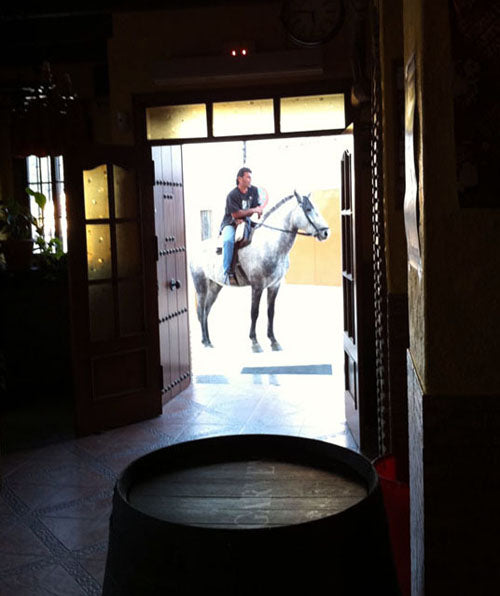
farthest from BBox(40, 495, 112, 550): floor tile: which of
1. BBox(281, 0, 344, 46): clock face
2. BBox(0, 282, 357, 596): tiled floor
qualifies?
BBox(281, 0, 344, 46): clock face

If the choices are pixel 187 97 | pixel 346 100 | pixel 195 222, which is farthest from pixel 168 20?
pixel 195 222

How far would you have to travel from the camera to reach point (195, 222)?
14.3 meters

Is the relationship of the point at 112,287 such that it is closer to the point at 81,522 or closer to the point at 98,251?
the point at 98,251

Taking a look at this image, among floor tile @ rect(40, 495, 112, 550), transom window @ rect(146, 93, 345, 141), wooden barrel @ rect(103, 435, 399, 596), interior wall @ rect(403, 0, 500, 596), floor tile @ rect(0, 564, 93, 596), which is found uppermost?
transom window @ rect(146, 93, 345, 141)

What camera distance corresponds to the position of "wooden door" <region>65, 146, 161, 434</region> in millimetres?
5250

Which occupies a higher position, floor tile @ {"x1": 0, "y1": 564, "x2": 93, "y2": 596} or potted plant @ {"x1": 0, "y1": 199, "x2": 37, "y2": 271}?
potted plant @ {"x1": 0, "y1": 199, "x2": 37, "y2": 271}

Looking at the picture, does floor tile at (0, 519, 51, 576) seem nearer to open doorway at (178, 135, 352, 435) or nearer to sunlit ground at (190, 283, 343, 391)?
open doorway at (178, 135, 352, 435)

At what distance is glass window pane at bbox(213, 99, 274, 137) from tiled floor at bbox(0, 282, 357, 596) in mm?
2141

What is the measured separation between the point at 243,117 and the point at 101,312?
Answer: 1791 mm

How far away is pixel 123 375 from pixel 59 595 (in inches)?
102

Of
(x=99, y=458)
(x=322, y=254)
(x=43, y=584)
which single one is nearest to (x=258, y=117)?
(x=99, y=458)

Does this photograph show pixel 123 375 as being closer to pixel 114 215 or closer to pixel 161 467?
pixel 114 215

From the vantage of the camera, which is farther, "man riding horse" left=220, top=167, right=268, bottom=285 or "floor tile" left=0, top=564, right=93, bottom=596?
"man riding horse" left=220, top=167, right=268, bottom=285

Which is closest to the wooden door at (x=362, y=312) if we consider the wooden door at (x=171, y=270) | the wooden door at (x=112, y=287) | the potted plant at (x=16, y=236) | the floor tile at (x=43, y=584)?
the wooden door at (x=112, y=287)
